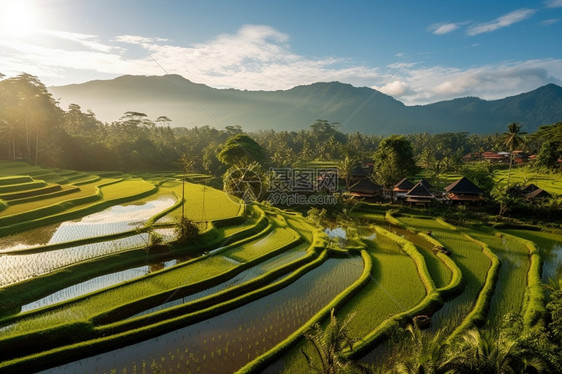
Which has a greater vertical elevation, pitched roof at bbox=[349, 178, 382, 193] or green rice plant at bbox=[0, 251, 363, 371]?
pitched roof at bbox=[349, 178, 382, 193]

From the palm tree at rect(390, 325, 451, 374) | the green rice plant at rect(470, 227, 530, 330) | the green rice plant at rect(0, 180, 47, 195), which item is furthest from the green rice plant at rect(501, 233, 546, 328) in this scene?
the green rice plant at rect(0, 180, 47, 195)

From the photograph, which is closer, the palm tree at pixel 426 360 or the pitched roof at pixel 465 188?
the palm tree at pixel 426 360

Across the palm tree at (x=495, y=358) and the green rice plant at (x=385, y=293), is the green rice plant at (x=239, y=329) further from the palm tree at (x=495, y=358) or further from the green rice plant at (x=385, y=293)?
the palm tree at (x=495, y=358)

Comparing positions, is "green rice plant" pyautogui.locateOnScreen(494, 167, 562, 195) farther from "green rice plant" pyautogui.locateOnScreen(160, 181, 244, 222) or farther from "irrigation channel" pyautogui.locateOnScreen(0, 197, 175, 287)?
"irrigation channel" pyautogui.locateOnScreen(0, 197, 175, 287)

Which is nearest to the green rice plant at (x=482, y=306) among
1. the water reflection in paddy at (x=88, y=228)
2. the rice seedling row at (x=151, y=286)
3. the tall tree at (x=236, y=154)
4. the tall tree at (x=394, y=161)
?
the rice seedling row at (x=151, y=286)

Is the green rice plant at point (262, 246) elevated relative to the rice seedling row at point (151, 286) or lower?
lower

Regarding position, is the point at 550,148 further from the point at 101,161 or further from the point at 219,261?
the point at 101,161

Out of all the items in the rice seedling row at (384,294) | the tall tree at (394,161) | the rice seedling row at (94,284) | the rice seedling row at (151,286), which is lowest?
the rice seedling row at (94,284)

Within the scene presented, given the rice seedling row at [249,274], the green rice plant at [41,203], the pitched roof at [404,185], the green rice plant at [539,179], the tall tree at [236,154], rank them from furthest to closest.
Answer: the tall tree at [236,154] → the green rice plant at [539,179] → the pitched roof at [404,185] → the green rice plant at [41,203] → the rice seedling row at [249,274]
